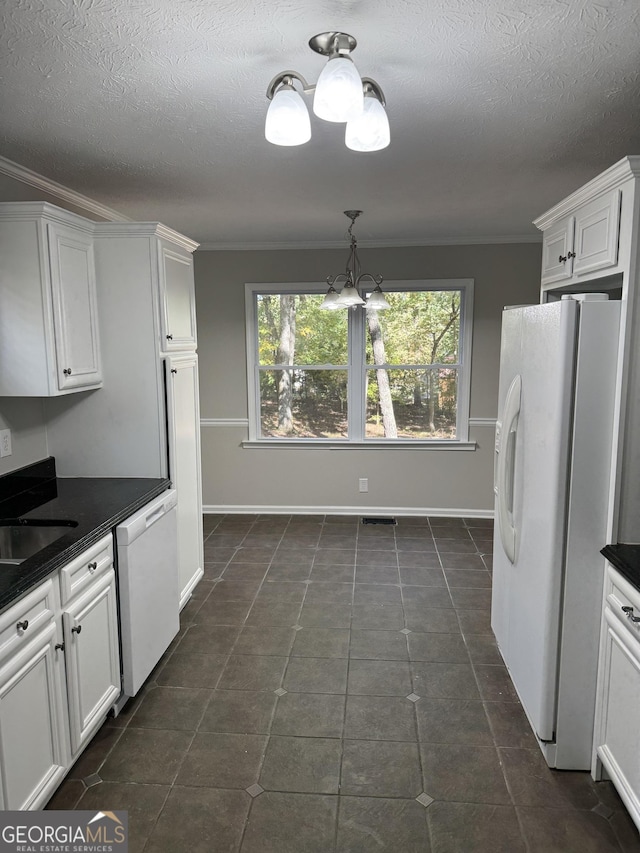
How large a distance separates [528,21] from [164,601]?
2.75 m

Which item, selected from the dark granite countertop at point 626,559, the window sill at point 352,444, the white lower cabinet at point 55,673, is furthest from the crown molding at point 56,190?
the dark granite countertop at point 626,559

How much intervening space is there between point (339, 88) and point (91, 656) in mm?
2132

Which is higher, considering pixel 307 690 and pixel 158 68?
pixel 158 68

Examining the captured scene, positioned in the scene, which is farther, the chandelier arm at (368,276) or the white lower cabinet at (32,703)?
the chandelier arm at (368,276)

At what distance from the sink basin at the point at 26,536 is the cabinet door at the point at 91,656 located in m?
0.29

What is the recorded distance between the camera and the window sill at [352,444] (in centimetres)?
533

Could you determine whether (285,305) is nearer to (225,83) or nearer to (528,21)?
(225,83)

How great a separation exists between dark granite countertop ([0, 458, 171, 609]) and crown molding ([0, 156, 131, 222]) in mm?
1417

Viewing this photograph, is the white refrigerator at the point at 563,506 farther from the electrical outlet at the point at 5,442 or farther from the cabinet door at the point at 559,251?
the electrical outlet at the point at 5,442

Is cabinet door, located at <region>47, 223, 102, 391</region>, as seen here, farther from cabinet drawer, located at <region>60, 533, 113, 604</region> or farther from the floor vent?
the floor vent

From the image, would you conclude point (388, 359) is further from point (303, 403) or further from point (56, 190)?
point (56, 190)

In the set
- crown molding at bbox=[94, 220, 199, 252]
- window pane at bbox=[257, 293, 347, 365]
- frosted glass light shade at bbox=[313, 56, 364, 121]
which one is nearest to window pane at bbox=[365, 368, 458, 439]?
window pane at bbox=[257, 293, 347, 365]

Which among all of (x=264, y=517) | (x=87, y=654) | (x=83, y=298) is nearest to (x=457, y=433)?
(x=264, y=517)

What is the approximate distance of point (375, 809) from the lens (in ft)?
6.82
